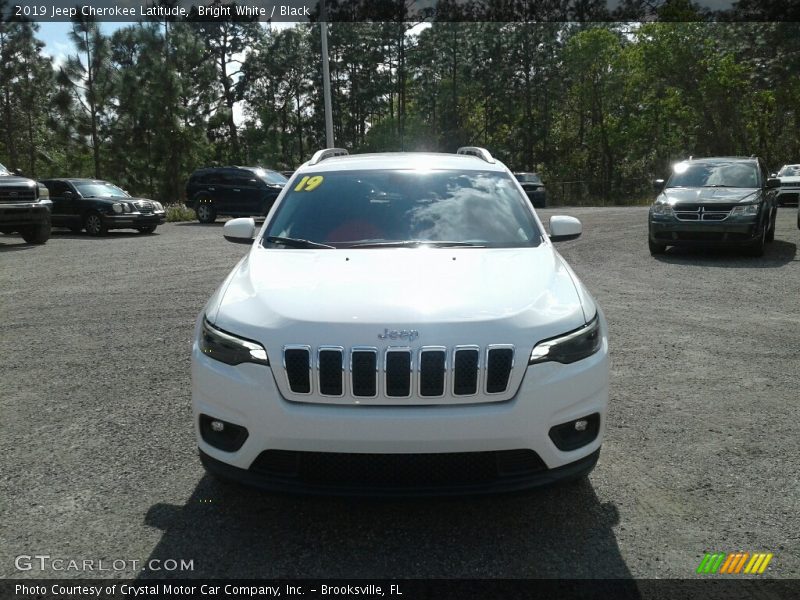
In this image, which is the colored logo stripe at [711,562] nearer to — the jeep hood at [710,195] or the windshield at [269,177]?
Result: the jeep hood at [710,195]

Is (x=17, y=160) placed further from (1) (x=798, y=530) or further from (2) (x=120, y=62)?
(1) (x=798, y=530)

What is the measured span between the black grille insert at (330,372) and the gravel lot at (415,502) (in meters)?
0.45

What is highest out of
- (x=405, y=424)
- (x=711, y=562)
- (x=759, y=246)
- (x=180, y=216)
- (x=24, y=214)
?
(x=405, y=424)

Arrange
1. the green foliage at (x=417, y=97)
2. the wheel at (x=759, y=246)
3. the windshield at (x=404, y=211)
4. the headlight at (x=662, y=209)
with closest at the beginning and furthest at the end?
the windshield at (x=404, y=211) → the wheel at (x=759, y=246) → the headlight at (x=662, y=209) → the green foliage at (x=417, y=97)

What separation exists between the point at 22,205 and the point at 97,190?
4899mm

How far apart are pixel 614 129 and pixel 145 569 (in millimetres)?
53776

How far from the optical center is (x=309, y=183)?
15.8 feet

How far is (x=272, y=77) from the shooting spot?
190ft

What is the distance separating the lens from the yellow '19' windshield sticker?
4762 mm

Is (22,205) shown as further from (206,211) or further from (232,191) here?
(206,211)

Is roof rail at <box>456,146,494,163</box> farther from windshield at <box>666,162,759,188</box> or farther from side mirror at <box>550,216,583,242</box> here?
windshield at <box>666,162,759,188</box>

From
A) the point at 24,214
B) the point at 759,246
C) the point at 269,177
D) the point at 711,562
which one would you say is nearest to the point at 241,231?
the point at 711,562

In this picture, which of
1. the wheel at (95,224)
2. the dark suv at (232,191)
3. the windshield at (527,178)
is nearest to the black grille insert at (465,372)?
the wheel at (95,224)

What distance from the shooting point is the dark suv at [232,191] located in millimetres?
22797
